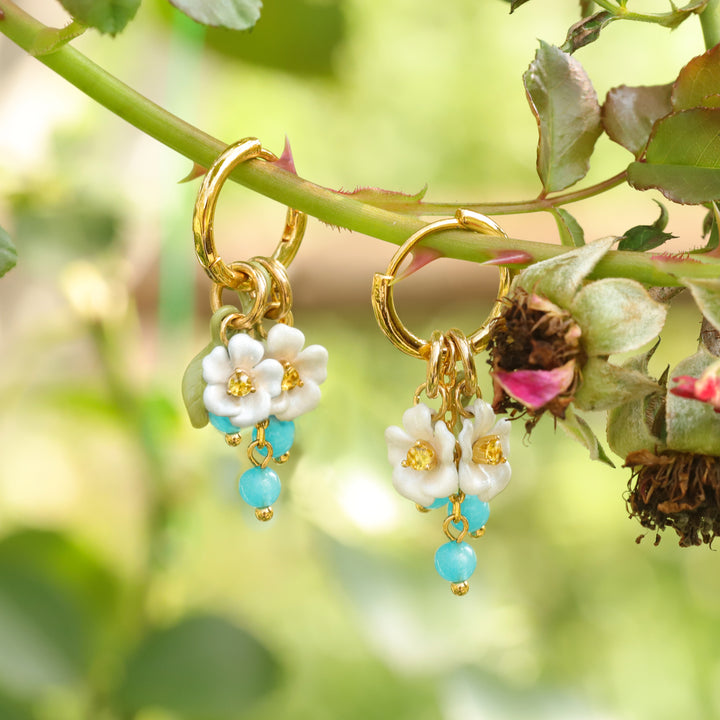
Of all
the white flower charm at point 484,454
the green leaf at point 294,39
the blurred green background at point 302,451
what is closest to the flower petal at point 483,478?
the white flower charm at point 484,454

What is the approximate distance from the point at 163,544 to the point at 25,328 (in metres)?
0.27

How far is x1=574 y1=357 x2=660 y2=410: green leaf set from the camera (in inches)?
8.2

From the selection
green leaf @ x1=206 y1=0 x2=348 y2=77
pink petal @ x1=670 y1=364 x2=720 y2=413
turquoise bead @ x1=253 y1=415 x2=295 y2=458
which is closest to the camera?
pink petal @ x1=670 y1=364 x2=720 y2=413

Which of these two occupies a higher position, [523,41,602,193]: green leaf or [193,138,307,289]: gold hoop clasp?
[523,41,602,193]: green leaf

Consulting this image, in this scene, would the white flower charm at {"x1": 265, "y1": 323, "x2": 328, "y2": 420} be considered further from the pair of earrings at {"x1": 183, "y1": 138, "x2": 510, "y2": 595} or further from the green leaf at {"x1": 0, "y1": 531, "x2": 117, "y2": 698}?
the green leaf at {"x1": 0, "y1": 531, "x2": 117, "y2": 698}

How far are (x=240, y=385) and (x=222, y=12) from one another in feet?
0.33

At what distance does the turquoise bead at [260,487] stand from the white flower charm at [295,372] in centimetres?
3

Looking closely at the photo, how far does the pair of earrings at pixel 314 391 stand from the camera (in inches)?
9.8

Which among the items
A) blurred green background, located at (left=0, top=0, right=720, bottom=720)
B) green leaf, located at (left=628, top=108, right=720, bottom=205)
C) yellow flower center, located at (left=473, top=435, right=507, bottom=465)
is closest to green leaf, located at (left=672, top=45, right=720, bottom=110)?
green leaf, located at (left=628, top=108, right=720, bottom=205)

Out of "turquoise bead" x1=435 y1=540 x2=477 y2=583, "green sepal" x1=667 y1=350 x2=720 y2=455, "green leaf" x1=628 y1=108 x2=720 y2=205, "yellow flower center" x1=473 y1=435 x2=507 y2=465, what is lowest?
"turquoise bead" x1=435 y1=540 x2=477 y2=583

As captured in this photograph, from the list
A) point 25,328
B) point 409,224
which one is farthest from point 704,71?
point 25,328

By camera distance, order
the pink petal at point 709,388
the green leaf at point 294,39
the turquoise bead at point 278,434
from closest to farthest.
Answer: the pink petal at point 709,388
the turquoise bead at point 278,434
the green leaf at point 294,39

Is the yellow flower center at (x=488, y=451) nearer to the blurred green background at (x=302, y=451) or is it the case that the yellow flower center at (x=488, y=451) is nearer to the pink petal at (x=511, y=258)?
the pink petal at (x=511, y=258)

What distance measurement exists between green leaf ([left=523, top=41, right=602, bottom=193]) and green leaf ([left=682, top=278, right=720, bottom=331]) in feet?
0.27
